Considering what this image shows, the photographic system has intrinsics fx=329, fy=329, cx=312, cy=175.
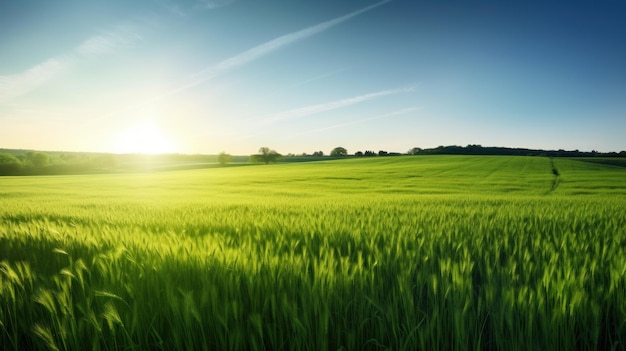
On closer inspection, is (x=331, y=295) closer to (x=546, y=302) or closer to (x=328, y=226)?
(x=546, y=302)

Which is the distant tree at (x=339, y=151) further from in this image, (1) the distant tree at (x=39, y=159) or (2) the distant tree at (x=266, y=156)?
(1) the distant tree at (x=39, y=159)

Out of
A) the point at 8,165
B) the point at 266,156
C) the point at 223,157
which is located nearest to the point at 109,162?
the point at 8,165

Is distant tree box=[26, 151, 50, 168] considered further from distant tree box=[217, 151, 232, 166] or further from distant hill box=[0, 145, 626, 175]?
distant tree box=[217, 151, 232, 166]

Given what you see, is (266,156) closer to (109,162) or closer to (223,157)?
(223,157)

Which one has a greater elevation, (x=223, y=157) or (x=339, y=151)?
(x=339, y=151)

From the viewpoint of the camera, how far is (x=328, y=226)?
460cm

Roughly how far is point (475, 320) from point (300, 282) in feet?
3.60

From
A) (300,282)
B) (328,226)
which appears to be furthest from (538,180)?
(300,282)

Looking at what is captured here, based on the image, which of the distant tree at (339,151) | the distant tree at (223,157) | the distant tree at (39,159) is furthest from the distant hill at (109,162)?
the distant tree at (223,157)

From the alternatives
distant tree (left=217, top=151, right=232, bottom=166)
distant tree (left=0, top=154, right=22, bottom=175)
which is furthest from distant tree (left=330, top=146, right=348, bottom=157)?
distant tree (left=0, top=154, right=22, bottom=175)

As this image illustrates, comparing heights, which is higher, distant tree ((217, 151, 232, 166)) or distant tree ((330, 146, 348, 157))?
distant tree ((330, 146, 348, 157))

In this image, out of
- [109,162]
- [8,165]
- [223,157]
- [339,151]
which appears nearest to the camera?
[8,165]

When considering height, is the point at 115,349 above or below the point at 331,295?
below

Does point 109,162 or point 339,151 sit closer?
point 109,162
